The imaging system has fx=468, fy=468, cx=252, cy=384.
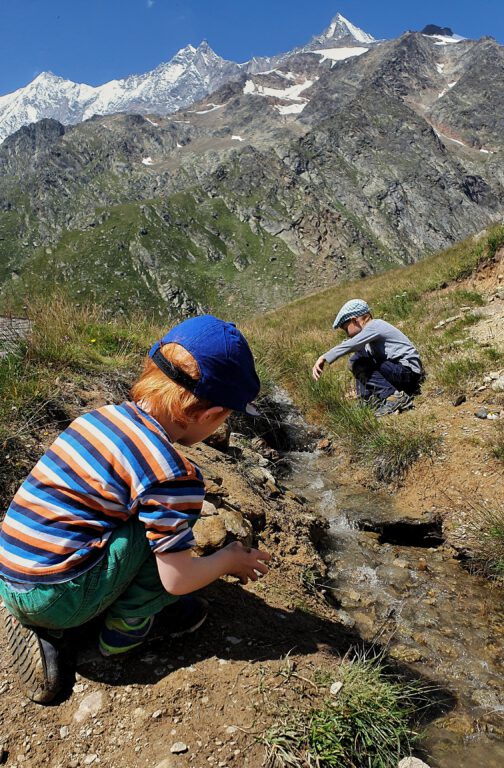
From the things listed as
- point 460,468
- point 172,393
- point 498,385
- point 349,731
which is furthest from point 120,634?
point 498,385

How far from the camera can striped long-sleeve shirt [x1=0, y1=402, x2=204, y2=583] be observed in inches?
83.8

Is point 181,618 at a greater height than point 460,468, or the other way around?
point 181,618

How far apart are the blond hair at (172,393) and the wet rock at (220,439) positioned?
325cm

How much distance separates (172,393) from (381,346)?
17.9 feet

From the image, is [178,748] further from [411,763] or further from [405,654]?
[405,654]

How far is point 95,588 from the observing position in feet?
7.55

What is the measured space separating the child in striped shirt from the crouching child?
4.75m

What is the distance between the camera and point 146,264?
474 ft

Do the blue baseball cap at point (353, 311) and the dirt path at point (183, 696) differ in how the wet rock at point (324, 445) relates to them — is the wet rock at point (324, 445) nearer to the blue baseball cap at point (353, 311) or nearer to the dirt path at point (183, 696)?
the blue baseball cap at point (353, 311)

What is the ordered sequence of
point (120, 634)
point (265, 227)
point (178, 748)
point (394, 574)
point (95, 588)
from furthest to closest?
point (265, 227) < point (394, 574) < point (120, 634) < point (95, 588) < point (178, 748)

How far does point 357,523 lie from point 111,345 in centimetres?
442

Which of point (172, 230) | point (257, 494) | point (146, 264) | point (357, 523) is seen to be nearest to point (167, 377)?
point (257, 494)

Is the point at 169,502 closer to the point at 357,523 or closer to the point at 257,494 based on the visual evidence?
the point at 257,494

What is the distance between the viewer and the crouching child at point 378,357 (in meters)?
6.95
